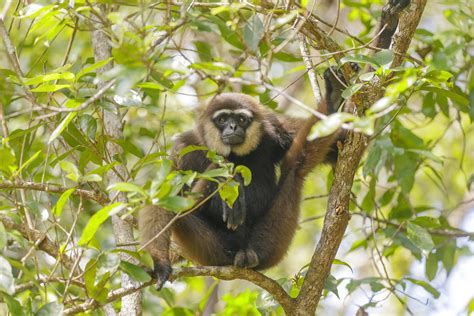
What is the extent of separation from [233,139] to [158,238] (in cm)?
165

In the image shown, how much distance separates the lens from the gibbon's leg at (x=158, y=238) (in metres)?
5.81

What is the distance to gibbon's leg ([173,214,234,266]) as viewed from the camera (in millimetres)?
6676

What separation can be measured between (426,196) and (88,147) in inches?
450

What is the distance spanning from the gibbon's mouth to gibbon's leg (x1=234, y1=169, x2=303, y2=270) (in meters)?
0.70

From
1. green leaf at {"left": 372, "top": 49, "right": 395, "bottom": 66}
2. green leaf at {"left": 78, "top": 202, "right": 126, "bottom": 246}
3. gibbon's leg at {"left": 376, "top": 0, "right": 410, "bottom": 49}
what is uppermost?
gibbon's leg at {"left": 376, "top": 0, "right": 410, "bottom": 49}

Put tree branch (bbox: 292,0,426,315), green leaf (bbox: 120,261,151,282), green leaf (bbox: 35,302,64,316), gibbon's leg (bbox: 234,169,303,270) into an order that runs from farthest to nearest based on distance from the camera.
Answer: gibbon's leg (bbox: 234,169,303,270), tree branch (bbox: 292,0,426,315), green leaf (bbox: 120,261,151,282), green leaf (bbox: 35,302,64,316)

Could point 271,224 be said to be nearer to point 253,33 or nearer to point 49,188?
point 49,188

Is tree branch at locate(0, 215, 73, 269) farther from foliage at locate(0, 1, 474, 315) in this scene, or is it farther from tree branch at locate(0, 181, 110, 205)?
tree branch at locate(0, 181, 110, 205)

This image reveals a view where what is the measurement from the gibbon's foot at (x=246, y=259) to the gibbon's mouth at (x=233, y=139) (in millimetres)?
1274

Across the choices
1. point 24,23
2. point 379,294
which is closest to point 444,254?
point 379,294

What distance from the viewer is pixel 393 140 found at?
26.6ft

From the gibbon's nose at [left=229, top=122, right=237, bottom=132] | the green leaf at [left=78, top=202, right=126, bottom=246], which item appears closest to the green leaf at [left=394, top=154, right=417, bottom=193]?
the gibbon's nose at [left=229, top=122, right=237, bottom=132]

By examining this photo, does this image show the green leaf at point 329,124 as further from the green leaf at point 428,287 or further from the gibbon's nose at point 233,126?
the green leaf at point 428,287

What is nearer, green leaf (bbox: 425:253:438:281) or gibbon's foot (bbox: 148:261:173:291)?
gibbon's foot (bbox: 148:261:173:291)
